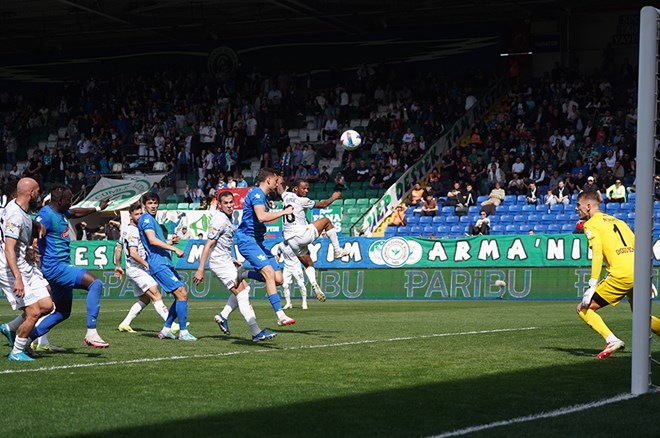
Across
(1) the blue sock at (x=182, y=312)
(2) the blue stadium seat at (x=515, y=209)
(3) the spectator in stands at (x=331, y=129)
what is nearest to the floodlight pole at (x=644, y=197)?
(1) the blue sock at (x=182, y=312)

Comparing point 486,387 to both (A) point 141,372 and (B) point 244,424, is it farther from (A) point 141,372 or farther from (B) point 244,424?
(A) point 141,372

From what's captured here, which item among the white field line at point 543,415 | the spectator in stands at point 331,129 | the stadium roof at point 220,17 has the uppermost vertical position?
the stadium roof at point 220,17

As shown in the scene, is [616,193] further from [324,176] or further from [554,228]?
[324,176]

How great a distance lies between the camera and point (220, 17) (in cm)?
4791

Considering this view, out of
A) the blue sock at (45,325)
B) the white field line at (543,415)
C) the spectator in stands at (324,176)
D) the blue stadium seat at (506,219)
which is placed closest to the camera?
the white field line at (543,415)

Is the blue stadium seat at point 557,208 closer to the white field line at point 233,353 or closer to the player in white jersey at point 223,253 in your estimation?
the white field line at point 233,353

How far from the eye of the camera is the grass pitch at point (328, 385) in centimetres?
724

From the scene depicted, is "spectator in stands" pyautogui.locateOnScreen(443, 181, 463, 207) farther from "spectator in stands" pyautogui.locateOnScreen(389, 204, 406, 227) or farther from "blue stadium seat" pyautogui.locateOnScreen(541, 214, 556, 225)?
"blue stadium seat" pyautogui.locateOnScreen(541, 214, 556, 225)

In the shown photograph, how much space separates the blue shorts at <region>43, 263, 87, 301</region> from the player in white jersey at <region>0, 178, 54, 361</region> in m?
0.70

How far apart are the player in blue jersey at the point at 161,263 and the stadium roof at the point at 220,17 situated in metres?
29.5

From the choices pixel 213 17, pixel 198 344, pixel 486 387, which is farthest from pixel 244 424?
pixel 213 17

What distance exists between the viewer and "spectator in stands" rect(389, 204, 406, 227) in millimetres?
35125

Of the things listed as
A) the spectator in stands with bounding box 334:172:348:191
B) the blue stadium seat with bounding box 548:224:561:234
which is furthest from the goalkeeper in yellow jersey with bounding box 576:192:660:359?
the spectator in stands with bounding box 334:172:348:191

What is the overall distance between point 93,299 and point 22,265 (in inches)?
78.0
